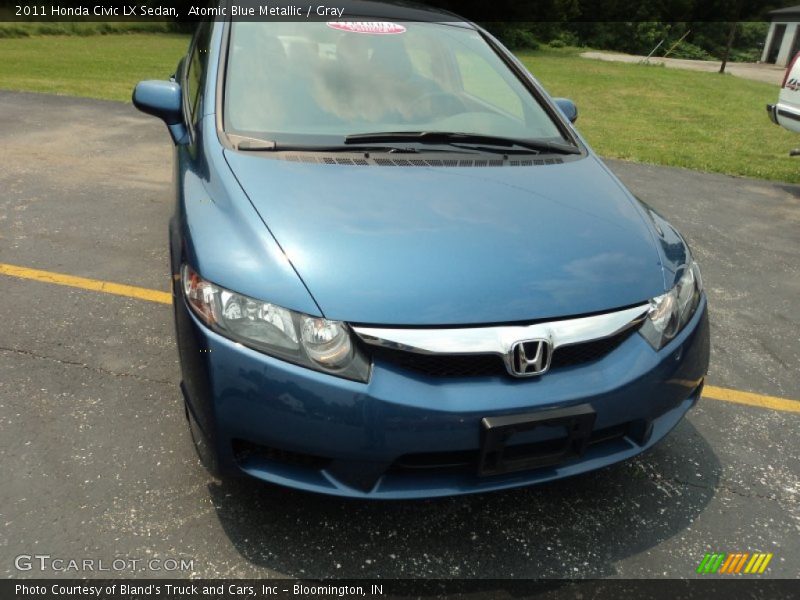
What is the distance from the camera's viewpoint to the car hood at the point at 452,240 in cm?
184

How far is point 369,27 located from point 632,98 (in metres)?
13.1

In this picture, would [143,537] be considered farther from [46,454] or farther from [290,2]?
[290,2]

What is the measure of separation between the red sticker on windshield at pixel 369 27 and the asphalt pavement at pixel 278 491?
1.72 metres

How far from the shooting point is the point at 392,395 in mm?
1739

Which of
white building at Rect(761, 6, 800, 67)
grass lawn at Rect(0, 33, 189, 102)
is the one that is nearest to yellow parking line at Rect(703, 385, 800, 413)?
grass lawn at Rect(0, 33, 189, 102)

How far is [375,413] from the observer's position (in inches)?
68.2

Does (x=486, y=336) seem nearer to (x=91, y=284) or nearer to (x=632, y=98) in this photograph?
(x=91, y=284)

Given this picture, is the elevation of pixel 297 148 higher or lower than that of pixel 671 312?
higher

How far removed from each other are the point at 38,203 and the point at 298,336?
161 inches

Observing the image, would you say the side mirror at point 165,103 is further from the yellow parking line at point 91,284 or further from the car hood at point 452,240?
the yellow parking line at point 91,284

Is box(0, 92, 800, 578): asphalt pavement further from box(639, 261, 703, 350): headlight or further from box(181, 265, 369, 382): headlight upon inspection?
box(639, 261, 703, 350): headlight

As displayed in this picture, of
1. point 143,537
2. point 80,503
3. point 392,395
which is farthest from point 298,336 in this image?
point 80,503

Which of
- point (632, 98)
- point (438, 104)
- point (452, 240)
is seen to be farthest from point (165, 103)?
point (632, 98)

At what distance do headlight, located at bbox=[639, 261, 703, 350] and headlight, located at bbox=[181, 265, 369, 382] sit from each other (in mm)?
931
